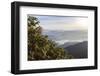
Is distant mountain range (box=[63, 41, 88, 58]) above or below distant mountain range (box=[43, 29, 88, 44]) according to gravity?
below

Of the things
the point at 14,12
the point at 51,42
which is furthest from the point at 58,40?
the point at 14,12

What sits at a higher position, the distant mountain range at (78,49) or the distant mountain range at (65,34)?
the distant mountain range at (65,34)

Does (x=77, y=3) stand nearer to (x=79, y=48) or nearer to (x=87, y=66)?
(x=79, y=48)

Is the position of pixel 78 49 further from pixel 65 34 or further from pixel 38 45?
pixel 38 45
